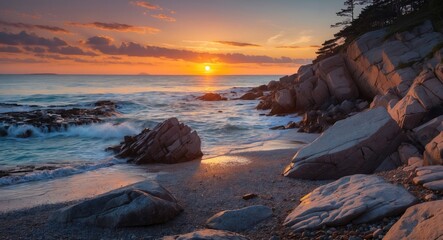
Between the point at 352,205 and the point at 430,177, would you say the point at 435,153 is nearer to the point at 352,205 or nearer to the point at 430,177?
the point at 430,177

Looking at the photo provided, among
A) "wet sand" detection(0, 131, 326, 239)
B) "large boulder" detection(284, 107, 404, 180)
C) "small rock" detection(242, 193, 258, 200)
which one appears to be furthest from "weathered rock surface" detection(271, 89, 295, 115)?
"small rock" detection(242, 193, 258, 200)

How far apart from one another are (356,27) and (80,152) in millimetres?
37203

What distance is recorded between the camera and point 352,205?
720 cm

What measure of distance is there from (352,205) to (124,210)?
5262 mm

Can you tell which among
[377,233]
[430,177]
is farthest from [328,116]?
[377,233]

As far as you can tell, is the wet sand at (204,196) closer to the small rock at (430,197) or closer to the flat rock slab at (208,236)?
the flat rock slab at (208,236)

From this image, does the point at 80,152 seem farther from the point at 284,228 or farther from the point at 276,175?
the point at 284,228

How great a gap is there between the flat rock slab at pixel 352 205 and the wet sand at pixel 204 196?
27.1 inches

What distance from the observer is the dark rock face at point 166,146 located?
61.9 feet

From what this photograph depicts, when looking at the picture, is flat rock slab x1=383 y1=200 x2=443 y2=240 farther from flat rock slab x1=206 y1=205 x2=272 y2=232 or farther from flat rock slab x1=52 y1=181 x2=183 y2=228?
flat rock slab x1=52 y1=181 x2=183 y2=228

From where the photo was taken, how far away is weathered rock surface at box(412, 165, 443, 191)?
7.42 meters

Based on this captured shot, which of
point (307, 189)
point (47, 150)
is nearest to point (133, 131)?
point (47, 150)

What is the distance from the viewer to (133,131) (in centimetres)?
3075

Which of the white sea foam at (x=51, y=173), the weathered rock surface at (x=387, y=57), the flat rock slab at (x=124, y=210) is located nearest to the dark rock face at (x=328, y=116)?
the weathered rock surface at (x=387, y=57)
